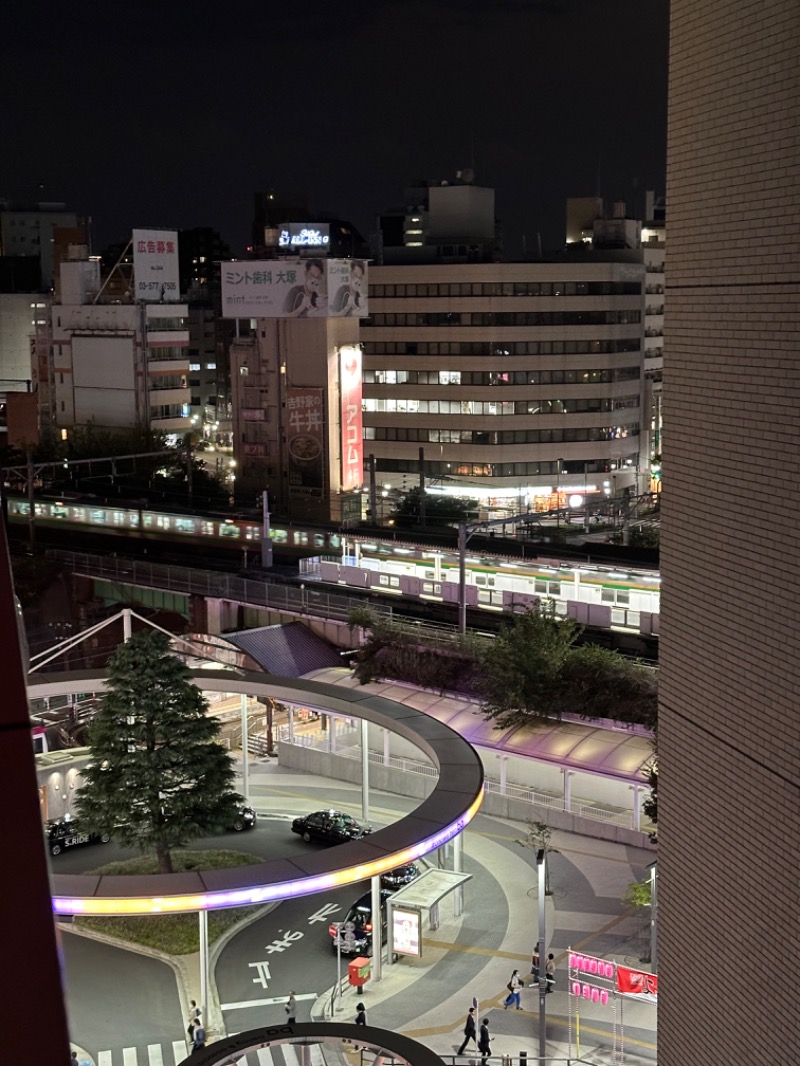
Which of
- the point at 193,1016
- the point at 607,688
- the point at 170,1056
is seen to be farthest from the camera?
the point at 607,688

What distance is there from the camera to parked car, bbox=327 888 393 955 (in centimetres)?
2212

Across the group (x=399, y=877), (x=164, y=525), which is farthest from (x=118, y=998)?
(x=164, y=525)

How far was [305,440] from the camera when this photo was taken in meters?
67.0

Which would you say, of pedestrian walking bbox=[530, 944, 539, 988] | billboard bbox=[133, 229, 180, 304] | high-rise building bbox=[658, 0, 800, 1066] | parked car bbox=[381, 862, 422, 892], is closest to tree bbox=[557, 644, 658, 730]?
parked car bbox=[381, 862, 422, 892]

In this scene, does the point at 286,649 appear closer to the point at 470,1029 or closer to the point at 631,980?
the point at 470,1029

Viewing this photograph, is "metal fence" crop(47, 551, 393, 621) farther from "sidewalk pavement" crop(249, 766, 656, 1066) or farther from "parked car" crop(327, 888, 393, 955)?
"parked car" crop(327, 888, 393, 955)

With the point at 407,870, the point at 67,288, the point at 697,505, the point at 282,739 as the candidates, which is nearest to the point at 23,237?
the point at 67,288

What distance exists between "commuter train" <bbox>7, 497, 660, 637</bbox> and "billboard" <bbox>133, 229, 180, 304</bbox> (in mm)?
23569

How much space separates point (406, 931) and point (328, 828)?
Answer: 18.3 ft

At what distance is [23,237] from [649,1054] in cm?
13728

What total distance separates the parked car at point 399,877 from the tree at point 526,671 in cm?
582

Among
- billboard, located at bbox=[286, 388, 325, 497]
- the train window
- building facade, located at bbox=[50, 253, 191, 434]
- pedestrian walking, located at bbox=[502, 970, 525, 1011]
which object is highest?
building facade, located at bbox=[50, 253, 191, 434]

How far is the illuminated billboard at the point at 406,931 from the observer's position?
21531 millimetres

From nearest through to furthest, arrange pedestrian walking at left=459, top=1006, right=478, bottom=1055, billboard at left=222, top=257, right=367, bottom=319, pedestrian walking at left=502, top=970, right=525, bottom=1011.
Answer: pedestrian walking at left=459, top=1006, right=478, bottom=1055
pedestrian walking at left=502, top=970, right=525, bottom=1011
billboard at left=222, top=257, right=367, bottom=319
